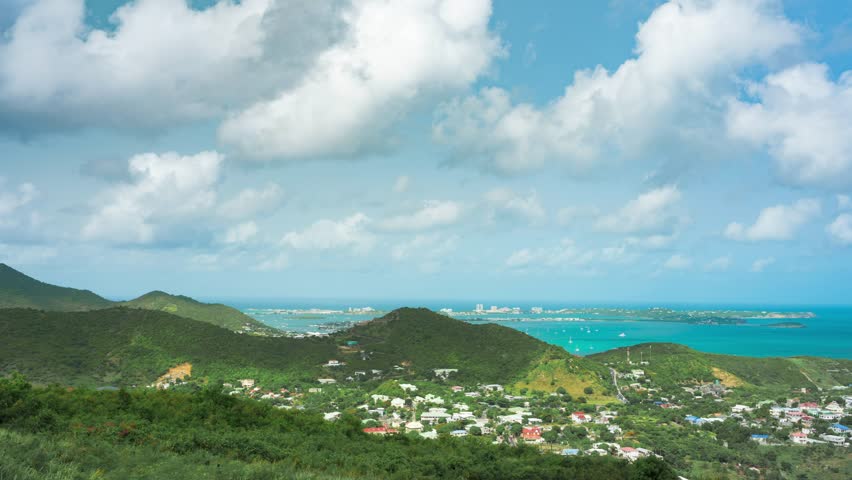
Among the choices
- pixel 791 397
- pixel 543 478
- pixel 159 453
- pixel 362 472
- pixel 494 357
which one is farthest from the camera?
pixel 494 357

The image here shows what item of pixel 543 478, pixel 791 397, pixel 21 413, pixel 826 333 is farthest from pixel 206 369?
pixel 826 333

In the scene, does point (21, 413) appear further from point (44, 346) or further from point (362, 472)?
point (44, 346)

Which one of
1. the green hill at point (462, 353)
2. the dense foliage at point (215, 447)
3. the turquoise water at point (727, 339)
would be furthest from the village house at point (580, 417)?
Result: the turquoise water at point (727, 339)

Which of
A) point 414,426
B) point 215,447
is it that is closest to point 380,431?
point 414,426

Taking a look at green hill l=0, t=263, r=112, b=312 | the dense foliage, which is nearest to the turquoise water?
green hill l=0, t=263, r=112, b=312

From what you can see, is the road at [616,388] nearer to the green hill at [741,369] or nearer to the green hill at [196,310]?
the green hill at [741,369]

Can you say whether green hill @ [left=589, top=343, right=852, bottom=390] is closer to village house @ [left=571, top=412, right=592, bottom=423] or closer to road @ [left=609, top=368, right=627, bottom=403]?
road @ [left=609, top=368, right=627, bottom=403]
